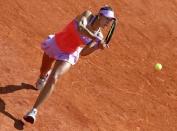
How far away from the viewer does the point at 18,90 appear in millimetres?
7836

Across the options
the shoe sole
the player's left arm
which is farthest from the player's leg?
the player's left arm

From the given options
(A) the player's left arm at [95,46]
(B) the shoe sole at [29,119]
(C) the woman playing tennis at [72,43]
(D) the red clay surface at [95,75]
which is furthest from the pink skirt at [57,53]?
(B) the shoe sole at [29,119]

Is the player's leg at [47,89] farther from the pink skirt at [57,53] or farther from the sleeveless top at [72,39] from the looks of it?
the sleeveless top at [72,39]

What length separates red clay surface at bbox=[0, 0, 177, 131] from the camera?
7770mm

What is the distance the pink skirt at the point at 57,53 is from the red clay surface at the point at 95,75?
79 centimetres

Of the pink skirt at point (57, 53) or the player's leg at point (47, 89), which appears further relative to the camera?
the pink skirt at point (57, 53)

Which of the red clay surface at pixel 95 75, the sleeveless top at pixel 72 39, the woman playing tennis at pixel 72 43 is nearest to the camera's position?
the woman playing tennis at pixel 72 43

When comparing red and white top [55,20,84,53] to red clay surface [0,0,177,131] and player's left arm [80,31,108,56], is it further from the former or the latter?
A: red clay surface [0,0,177,131]

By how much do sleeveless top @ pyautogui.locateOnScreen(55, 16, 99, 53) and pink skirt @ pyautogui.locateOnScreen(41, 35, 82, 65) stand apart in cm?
6

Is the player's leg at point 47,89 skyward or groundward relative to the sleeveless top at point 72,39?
groundward

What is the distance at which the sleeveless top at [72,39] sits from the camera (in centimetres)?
722

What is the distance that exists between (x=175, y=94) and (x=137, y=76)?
0.75 meters

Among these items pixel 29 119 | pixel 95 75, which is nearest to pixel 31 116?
pixel 29 119

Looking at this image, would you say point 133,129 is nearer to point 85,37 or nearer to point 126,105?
point 126,105
